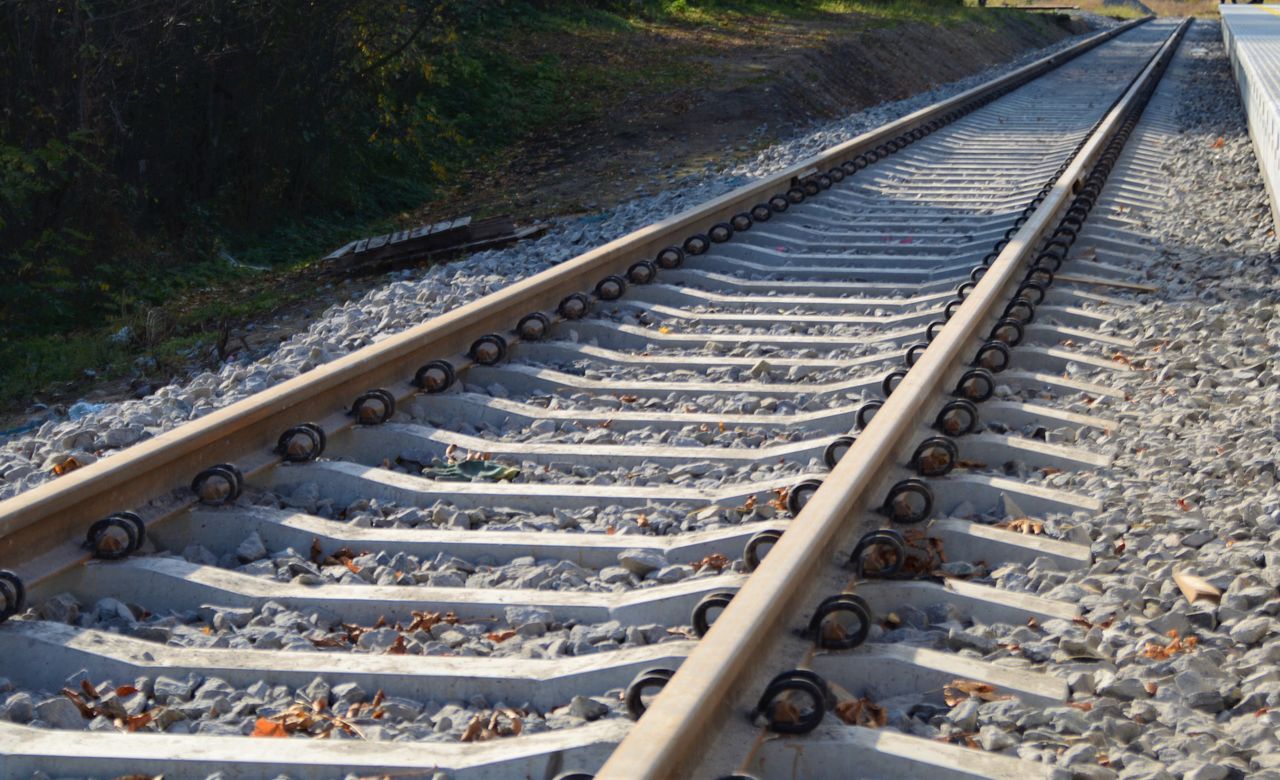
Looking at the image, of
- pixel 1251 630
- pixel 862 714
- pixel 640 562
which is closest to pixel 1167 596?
pixel 1251 630

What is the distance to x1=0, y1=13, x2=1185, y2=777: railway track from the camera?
253 centimetres

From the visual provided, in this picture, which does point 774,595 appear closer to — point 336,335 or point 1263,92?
point 336,335

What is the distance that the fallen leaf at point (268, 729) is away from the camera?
2629 mm

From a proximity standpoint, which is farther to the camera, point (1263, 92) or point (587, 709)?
point (1263, 92)

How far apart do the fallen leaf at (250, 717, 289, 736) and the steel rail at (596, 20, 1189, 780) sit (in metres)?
0.79

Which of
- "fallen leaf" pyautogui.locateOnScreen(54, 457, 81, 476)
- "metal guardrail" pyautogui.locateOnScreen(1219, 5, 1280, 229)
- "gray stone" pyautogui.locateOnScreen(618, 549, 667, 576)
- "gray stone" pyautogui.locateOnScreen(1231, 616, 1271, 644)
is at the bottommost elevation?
"gray stone" pyautogui.locateOnScreen(1231, 616, 1271, 644)

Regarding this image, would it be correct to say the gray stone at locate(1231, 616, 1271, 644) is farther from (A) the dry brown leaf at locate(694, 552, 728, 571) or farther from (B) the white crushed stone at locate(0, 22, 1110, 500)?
(B) the white crushed stone at locate(0, 22, 1110, 500)

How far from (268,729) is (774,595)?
3.35ft

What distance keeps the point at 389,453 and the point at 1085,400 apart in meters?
2.42

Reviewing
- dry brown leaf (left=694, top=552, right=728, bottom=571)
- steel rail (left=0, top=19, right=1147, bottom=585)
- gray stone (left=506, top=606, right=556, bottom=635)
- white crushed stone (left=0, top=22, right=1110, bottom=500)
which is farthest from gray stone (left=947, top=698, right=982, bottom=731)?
white crushed stone (left=0, top=22, right=1110, bottom=500)

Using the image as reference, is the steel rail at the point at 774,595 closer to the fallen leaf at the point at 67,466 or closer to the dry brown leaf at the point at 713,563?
the dry brown leaf at the point at 713,563

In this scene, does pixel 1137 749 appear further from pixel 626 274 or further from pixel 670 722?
pixel 626 274

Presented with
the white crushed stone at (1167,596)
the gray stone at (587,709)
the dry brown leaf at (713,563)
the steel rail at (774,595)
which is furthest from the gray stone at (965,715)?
the dry brown leaf at (713,563)

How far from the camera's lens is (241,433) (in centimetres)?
398
